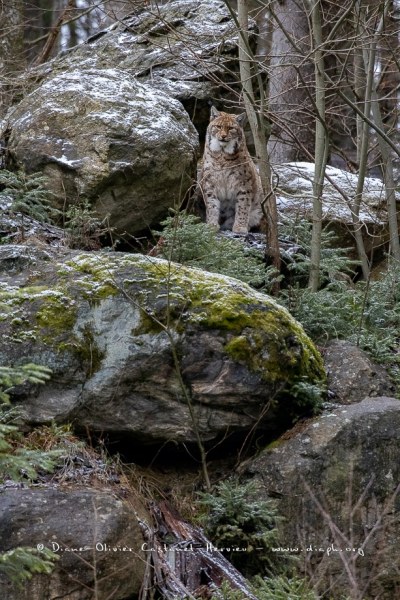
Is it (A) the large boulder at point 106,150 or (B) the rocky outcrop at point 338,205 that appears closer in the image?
(A) the large boulder at point 106,150

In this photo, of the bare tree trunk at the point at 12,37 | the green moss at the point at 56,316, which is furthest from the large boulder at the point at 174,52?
the green moss at the point at 56,316

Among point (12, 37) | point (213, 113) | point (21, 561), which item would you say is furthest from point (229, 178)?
point (21, 561)

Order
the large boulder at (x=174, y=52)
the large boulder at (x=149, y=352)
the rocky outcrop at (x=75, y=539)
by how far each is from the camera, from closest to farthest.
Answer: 1. the rocky outcrop at (x=75, y=539)
2. the large boulder at (x=149, y=352)
3. the large boulder at (x=174, y=52)

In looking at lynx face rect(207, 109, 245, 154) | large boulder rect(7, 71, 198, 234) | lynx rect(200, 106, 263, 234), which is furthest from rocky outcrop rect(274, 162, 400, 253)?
large boulder rect(7, 71, 198, 234)

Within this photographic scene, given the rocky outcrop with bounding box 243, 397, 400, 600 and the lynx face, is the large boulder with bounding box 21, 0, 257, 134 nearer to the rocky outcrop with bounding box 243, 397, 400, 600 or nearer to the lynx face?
the lynx face

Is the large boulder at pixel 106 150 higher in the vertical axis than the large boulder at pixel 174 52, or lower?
lower

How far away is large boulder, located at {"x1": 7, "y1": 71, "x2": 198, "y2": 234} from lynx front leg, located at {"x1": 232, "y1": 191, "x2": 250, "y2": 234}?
1.32m

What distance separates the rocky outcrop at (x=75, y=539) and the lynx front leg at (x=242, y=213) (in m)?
5.51

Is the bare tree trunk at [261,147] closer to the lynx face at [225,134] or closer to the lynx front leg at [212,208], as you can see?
the lynx front leg at [212,208]

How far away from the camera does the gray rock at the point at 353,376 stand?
23.7ft

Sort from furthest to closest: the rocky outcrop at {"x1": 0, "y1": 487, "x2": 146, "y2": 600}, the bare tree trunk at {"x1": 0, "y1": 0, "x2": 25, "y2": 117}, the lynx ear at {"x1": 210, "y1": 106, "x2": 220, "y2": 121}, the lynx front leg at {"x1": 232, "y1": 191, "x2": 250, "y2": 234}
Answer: the bare tree trunk at {"x1": 0, "y1": 0, "x2": 25, "y2": 117} < the lynx ear at {"x1": 210, "y1": 106, "x2": 220, "y2": 121} < the lynx front leg at {"x1": 232, "y1": 191, "x2": 250, "y2": 234} < the rocky outcrop at {"x1": 0, "y1": 487, "x2": 146, "y2": 600}

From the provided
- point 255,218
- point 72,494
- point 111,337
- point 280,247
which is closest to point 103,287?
point 111,337

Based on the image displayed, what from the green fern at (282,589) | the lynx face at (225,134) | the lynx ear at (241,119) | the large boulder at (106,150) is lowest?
the green fern at (282,589)

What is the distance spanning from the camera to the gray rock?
23.7 ft
